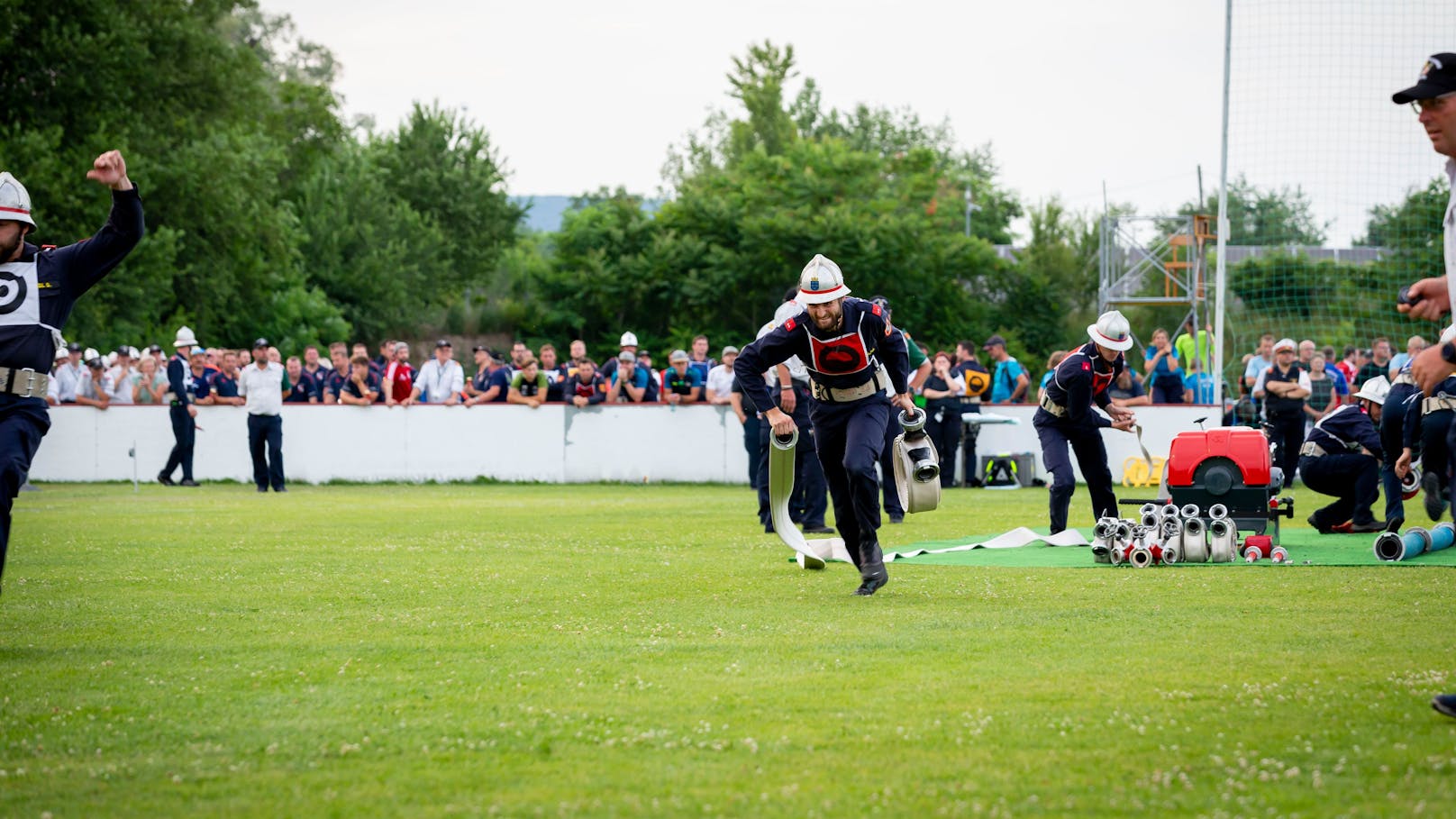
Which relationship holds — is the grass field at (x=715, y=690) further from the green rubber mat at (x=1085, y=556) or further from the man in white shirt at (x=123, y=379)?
the man in white shirt at (x=123, y=379)

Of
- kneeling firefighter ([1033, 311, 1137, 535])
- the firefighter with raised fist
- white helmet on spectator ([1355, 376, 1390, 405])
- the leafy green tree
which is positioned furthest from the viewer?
the leafy green tree

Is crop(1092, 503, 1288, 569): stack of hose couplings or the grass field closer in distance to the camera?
the grass field

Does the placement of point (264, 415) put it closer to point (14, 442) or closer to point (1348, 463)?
point (1348, 463)

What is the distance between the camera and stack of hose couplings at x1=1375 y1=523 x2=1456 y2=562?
41.4ft

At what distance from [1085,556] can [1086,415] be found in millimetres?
1551

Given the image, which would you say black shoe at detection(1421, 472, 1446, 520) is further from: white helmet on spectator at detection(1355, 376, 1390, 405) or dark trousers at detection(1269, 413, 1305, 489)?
dark trousers at detection(1269, 413, 1305, 489)

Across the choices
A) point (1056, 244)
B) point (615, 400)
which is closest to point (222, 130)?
point (615, 400)

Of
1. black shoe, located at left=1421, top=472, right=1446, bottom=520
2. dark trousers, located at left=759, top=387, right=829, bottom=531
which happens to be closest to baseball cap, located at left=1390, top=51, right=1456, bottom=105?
black shoe, located at left=1421, top=472, right=1446, bottom=520

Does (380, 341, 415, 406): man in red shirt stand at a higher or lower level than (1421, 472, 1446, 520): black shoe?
higher

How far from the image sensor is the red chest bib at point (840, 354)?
10500 mm

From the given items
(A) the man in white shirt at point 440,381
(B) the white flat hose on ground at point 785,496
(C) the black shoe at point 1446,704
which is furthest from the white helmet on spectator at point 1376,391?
(A) the man in white shirt at point 440,381

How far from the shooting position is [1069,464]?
1521 centimetres

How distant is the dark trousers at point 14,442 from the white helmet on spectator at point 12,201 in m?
0.92

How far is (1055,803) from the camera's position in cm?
477
